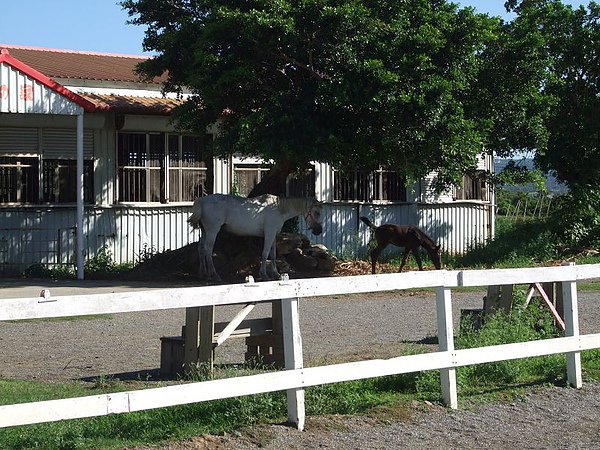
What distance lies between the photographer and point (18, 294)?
19.2 meters

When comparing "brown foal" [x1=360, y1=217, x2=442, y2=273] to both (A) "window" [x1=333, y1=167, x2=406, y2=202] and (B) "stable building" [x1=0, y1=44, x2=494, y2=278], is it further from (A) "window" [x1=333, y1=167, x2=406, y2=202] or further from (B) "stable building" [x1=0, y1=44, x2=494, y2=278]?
(A) "window" [x1=333, y1=167, x2=406, y2=202]

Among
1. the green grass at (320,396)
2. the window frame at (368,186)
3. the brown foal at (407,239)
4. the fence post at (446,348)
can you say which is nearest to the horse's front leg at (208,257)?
the brown foal at (407,239)

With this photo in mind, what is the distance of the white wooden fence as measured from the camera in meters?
6.69

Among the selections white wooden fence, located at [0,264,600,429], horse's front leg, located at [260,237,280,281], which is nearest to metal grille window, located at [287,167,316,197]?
horse's front leg, located at [260,237,280,281]

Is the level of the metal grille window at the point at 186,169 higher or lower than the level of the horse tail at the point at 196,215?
higher

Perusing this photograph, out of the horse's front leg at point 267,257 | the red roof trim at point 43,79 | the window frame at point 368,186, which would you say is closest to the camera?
the red roof trim at point 43,79

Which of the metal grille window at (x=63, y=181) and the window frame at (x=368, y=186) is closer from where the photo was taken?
the metal grille window at (x=63, y=181)

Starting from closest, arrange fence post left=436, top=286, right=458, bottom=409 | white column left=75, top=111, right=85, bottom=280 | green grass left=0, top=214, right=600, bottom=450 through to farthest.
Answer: green grass left=0, top=214, right=600, bottom=450
fence post left=436, top=286, right=458, bottom=409
white column left=75, top=111, right=85, bottom=280

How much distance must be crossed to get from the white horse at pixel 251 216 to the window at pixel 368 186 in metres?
5.86

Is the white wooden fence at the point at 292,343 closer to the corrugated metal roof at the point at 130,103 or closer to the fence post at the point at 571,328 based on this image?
the fence post at the point at 571,328

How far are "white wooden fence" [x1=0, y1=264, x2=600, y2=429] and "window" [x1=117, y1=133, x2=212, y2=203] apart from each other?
17.1 metres

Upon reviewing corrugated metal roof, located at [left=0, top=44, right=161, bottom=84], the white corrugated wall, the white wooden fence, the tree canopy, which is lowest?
the white wooden fence

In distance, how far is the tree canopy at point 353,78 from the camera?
20.6m

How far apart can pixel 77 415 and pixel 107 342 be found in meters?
6.65
